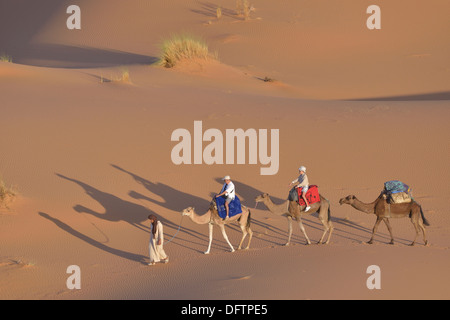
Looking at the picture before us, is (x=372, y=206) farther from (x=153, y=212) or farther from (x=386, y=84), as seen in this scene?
(x=386, y=84)

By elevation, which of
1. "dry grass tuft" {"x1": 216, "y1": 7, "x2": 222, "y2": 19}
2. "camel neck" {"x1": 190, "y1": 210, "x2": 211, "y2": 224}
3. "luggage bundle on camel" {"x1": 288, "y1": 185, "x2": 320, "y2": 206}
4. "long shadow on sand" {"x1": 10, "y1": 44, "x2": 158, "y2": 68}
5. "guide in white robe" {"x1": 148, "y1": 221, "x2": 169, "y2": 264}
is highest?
"dry grass tuft" {"x1": 216, "y1": 7, "x2": 222, "y2": 19}

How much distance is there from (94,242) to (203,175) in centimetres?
359

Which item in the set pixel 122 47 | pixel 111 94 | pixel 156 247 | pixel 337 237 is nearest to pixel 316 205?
pixel 337 237

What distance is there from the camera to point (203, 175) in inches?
635

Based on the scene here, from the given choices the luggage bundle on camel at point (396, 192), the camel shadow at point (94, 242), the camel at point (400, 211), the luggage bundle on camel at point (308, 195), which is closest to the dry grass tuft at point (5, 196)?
the camel shadow at point (94, 242)

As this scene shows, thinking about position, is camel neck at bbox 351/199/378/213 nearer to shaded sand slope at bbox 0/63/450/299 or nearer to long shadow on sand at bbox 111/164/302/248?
shaded sand slope at bbox 0/63/450/299

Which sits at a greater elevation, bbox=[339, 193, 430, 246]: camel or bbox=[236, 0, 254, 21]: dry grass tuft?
bbox=[236, 0, 254, 21]: dry grass tuft

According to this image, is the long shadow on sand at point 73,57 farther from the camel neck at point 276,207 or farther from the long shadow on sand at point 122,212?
the camel neck at point 276,207

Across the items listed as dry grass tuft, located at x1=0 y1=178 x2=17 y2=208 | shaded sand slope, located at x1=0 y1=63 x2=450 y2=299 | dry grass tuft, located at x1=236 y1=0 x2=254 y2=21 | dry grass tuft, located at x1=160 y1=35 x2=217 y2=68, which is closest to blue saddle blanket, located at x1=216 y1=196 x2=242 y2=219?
shaded sand slope, located at x1=0 y1=63 x2=450 y2=299

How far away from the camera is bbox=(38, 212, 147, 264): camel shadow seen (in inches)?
508

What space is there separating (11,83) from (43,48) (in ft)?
45.0

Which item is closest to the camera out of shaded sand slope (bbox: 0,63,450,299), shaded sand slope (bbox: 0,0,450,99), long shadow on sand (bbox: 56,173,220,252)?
shaded sand slope (bbox: 0,63,450,299)

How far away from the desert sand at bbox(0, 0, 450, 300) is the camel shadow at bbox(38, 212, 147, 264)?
4 cm

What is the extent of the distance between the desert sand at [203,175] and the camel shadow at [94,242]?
41mm
